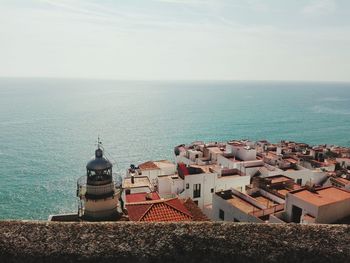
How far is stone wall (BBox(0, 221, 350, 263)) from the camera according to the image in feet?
27.7

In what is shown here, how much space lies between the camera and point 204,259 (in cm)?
847

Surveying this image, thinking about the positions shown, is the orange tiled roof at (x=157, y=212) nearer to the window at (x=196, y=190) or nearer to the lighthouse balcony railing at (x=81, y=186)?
the lighthouse balcony railing at (x=81, y=186)

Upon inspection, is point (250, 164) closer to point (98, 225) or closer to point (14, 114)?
point (98, 225)

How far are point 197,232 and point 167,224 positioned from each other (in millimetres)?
873

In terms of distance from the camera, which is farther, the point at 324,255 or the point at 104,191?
the point at 104,191

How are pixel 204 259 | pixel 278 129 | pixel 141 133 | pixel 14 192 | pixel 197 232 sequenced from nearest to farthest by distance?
pixel 204 259
pixel 197 232
pixel 14 192
pixel 141 133
pixel 278 129

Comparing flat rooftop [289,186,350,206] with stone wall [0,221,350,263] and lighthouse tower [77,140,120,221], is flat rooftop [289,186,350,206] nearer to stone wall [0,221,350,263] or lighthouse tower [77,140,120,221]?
lighthouse tower [77,140,120,221]

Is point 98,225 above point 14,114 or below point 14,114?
above

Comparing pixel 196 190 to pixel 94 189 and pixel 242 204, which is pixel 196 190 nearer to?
pixel 242 204

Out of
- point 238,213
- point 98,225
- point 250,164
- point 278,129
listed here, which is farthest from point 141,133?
point 98,225

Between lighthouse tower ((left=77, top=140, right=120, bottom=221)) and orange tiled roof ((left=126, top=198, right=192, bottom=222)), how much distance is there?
209 cm

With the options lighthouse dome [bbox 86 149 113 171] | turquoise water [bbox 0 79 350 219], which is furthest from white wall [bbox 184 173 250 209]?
turquoise water [bbox 0 79 350 219]

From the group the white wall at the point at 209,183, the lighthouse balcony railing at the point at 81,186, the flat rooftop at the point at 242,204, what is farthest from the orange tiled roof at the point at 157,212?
the white wall at the point at 209,183

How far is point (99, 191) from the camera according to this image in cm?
1952
